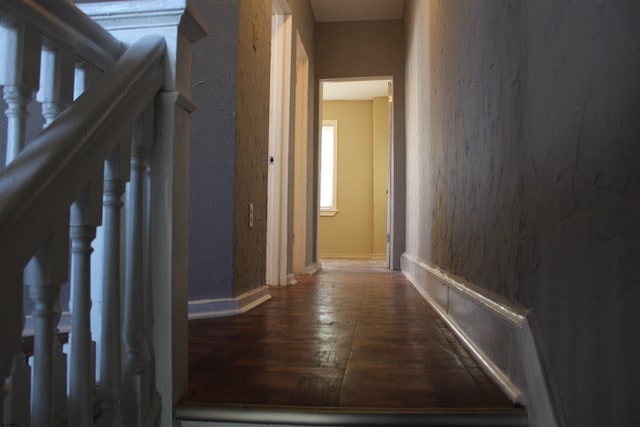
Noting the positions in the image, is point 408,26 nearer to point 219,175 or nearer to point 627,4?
point 219,175

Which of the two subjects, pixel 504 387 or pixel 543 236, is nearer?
pixel 543 236

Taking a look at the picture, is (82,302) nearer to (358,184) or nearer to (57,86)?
(57,86)

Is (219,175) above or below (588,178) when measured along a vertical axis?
above

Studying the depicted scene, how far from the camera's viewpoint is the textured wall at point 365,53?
500 centimetres

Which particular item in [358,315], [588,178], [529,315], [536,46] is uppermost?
[536,46]

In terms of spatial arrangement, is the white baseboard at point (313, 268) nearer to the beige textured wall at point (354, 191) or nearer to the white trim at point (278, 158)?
the white trim at point (278, 158)

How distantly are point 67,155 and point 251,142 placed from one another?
1.78 meters

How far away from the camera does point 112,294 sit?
871 millimetres

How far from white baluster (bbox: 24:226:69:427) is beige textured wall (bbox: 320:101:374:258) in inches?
286

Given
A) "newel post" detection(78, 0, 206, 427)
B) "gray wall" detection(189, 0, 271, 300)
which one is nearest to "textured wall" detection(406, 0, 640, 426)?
"newel post" detection(78, 0, 206, 427)

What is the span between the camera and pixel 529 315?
3.39 ft

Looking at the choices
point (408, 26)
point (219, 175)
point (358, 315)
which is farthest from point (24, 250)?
point (408, 26)

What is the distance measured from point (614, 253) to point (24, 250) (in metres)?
0.81

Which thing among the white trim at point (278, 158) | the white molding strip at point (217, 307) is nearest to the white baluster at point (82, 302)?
the white molding strip at point (217, 307)
